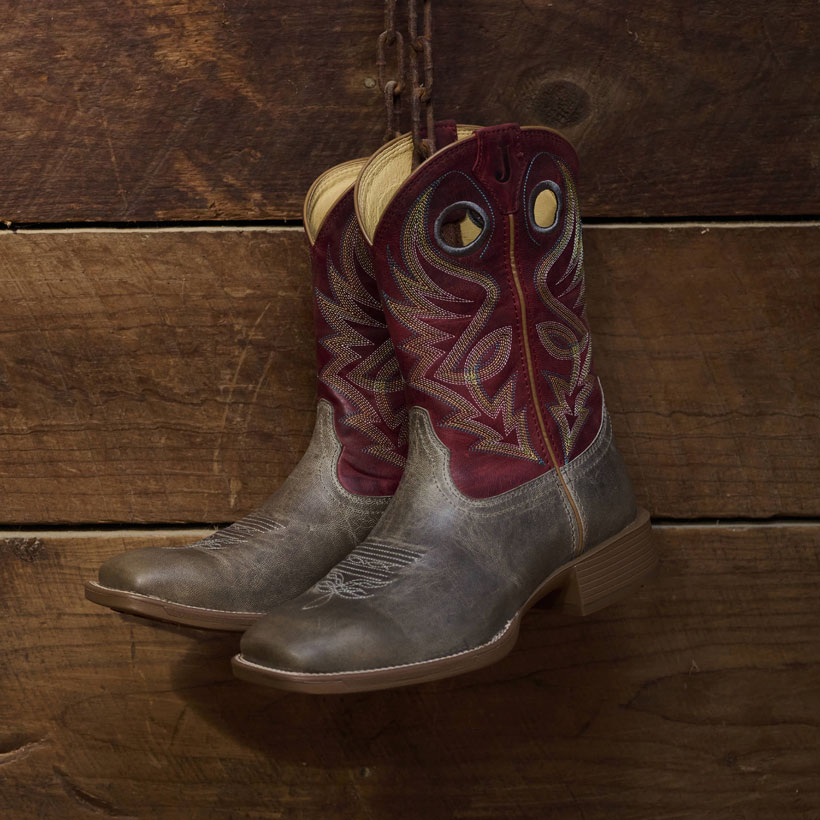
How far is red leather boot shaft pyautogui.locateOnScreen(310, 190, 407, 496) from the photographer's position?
0.80m

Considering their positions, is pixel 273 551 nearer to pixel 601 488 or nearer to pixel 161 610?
pixel 161 610

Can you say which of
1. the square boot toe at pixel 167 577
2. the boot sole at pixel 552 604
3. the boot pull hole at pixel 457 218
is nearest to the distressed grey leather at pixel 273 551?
the square boot toe at pixel 167 577

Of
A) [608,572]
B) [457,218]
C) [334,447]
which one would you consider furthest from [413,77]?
[608,572]

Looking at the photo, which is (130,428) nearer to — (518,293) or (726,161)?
(518,293)

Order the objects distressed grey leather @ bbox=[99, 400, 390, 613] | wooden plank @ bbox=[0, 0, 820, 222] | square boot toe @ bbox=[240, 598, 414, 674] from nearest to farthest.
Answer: square boot toe @ bbox=[240, 598, 414, 674] → distressed grey leather @ bbox=[99, 400, 390, 613] → wooden plank @ bbox=[0, 0, 820, 222]

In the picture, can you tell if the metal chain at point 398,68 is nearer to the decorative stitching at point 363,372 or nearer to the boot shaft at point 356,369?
the boot shaft at point 356,369

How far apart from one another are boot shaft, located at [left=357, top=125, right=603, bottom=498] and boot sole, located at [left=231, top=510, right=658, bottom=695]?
0.30 feet

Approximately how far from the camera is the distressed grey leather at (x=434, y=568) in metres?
0.63

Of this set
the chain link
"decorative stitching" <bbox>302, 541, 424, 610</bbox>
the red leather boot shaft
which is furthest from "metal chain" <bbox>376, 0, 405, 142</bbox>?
"decorative stitching" <bbox>302, 541, 424, 610</bbox>

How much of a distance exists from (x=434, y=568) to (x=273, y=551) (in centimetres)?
17

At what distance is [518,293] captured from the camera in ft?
2.33

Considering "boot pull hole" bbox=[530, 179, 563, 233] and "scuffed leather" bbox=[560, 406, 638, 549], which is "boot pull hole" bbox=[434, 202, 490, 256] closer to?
"boot pull hole" bbox=[530, 179, 563, 233]

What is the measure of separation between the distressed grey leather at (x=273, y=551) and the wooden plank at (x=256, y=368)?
11cm

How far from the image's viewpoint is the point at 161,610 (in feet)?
2.30
